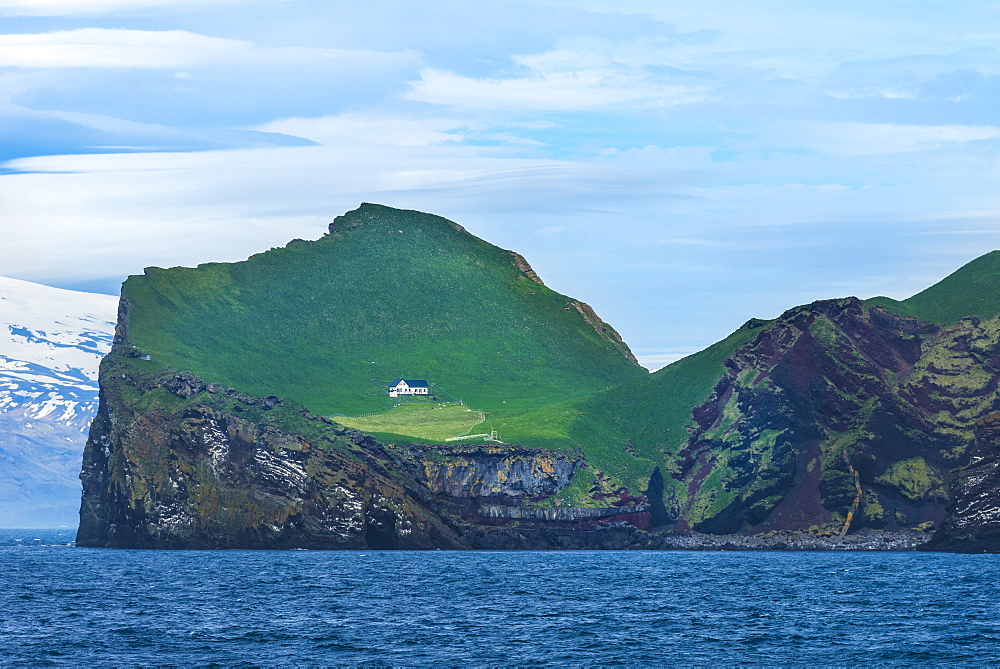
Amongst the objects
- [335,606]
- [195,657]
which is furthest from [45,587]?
[195,657]

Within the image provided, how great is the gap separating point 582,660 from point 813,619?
3200 centimetres

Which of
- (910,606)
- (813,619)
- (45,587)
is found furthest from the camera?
(45,587)

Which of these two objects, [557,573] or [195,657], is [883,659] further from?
[557,573]

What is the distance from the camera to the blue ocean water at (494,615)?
94.8 meters

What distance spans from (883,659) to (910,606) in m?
34.2

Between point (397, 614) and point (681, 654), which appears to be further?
point (397, 614)

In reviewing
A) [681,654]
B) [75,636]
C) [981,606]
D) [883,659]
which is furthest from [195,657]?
[981,606]

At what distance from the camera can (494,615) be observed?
119 m

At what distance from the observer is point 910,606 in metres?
125

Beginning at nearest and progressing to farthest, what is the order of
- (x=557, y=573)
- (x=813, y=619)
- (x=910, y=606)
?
(x=813, y=619), (x=910, y=606), (x=557, y=573)

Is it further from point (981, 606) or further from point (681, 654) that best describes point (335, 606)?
point (981, 606)

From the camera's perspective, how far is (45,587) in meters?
144

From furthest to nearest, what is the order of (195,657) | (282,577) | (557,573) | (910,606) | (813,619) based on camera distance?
1. (557,573)
2. (282,577)
3. (910,606)
4. (813,619)
5. (195,657)

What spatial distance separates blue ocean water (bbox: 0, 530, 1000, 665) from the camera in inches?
3730
